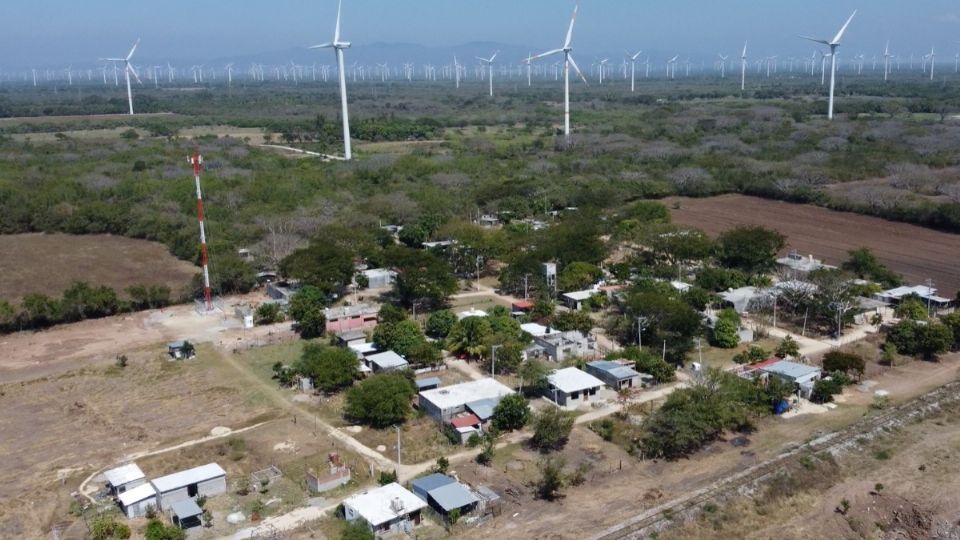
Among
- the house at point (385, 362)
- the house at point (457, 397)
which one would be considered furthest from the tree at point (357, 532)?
the house at point (385, 362)

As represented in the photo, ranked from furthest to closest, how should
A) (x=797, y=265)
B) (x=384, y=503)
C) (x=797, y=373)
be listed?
1. (x=797, y=265)
2. (x=797, y=373)
3. (x=384, y=503)

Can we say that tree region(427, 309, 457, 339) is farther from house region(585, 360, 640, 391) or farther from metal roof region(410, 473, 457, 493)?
metal roof region(410, 473, 457, 493)

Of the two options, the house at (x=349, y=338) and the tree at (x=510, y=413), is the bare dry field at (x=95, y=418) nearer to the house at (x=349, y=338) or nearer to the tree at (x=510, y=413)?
the house at (x=349, y=338)

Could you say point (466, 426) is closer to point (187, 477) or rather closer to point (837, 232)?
point (187, 477)

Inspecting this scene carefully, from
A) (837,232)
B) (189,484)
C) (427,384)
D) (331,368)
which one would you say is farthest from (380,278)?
(837,232)

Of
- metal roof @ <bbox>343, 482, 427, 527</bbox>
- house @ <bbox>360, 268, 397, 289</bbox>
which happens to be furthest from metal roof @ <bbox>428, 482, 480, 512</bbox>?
house @ <bbox>360, 268, 397, 289</bbox>
